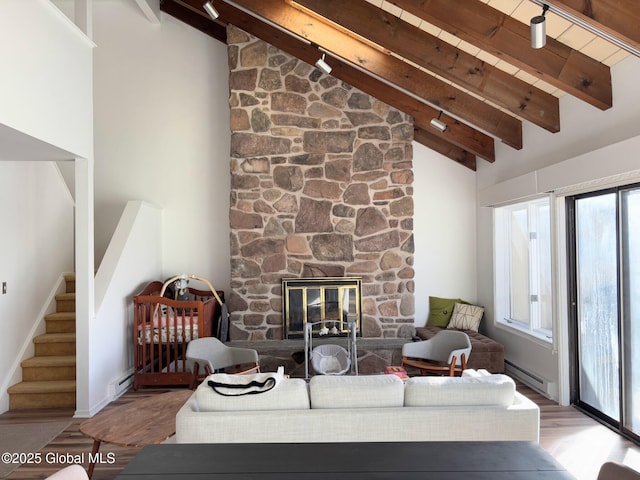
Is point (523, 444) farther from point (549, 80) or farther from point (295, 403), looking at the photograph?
point (549, 80)

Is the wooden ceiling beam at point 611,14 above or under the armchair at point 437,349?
above

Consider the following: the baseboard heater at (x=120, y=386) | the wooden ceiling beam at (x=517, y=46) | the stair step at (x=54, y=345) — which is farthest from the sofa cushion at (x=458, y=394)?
the stair step at (x=54, y=345)

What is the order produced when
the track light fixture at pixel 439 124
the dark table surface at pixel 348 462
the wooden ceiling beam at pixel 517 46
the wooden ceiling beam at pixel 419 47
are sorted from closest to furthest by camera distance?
the dark table surface at pixel 348 462, the wooden ceiling beam at pixel 517 46, the wooden ceiling beam at pixel 419 47, the track light fixture at pixel 439 124

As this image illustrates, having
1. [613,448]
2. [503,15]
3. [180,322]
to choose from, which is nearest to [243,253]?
[180,322]

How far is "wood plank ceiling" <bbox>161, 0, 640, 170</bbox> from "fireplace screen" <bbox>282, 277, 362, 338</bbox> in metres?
2.31

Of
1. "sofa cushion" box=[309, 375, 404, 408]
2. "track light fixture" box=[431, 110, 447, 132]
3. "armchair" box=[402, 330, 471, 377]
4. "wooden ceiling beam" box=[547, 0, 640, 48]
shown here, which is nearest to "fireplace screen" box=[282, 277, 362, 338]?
"armchair" box=[402, 330, 471, 377]

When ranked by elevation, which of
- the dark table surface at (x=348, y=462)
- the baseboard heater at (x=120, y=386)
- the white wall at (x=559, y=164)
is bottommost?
the baseboard heater at (x=120, y=386)

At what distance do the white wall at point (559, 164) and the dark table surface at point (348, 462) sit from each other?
2.40 meters

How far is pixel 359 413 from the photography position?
2297 mm

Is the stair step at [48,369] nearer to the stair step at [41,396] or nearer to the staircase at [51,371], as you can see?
the staircase at [51,371]

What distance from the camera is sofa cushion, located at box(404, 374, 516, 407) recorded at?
2.39 m

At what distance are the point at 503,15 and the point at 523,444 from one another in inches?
114

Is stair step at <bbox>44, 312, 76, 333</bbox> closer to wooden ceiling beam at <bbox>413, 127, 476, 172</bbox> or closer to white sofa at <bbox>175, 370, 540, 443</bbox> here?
white sofa at <bbox>175, 370, 540, 443</bbox>

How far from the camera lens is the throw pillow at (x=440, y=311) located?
5.95 m
